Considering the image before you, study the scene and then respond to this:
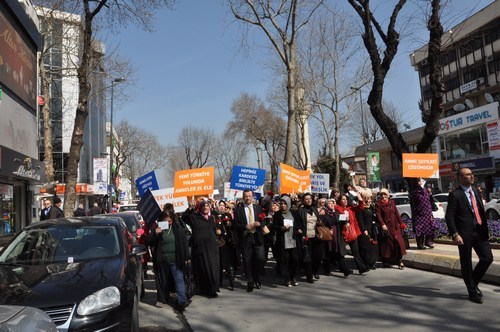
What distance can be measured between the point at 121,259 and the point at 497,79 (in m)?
40.2

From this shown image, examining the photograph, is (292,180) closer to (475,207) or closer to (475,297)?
(475,207)

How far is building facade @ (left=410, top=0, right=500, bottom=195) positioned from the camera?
107ft

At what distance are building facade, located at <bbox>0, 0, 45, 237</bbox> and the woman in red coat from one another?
1185 cm

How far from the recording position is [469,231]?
21.8 feet

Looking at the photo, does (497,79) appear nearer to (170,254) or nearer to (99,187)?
(99,187)

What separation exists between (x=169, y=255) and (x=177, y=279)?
404mm

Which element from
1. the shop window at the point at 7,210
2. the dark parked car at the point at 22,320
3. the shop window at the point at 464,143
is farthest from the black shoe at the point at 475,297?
Result: the shop window at the point at 464,143

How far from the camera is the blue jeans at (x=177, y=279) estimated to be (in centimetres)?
730

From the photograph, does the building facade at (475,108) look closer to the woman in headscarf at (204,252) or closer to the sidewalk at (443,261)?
the sidewalk at (443,261)

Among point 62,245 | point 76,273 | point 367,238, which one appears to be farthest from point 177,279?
point 367,238

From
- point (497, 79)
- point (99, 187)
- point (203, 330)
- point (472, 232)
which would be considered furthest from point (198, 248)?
point (497, 79)

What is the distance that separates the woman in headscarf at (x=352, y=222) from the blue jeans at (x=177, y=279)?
3.83 m

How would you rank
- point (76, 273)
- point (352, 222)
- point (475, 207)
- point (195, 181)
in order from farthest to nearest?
point (195, 181) → point (352, 222) → point (475, 207) → point (76, 273)

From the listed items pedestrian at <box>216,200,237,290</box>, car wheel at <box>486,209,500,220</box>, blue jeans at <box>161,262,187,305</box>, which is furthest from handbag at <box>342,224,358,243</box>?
car wheel at <box>486,209,500,220</box>
